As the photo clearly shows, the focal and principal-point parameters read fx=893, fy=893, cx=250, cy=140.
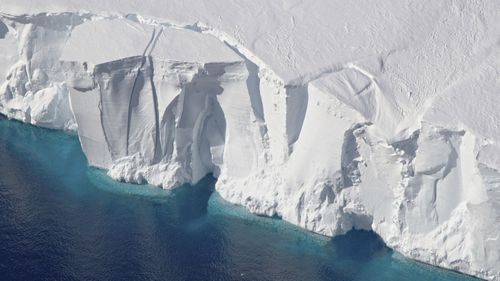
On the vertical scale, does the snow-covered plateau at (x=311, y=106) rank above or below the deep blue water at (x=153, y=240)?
above

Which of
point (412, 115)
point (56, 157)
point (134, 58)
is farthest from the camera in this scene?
point (56, 157)

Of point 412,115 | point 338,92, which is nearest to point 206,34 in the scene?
point 338,92

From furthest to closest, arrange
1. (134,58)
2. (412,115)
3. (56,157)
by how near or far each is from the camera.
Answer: (56,157) < (134,58) < (412,115)

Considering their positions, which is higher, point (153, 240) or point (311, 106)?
point (311, 106)

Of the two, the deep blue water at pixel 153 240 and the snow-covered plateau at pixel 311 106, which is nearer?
the snow-covered plateau at pixel 311 106

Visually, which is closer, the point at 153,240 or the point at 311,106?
the point at 311,106

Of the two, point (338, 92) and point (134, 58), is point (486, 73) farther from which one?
point (134, 58)
